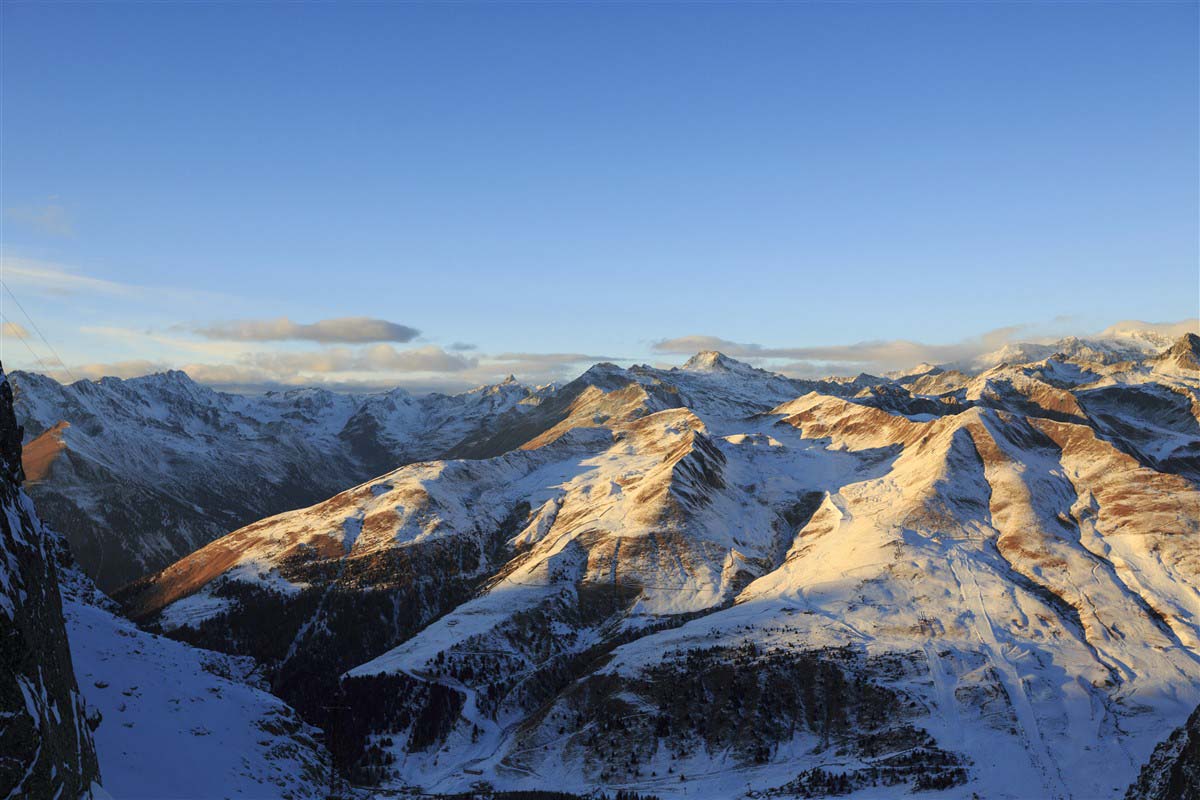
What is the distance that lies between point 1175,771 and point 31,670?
294 ft

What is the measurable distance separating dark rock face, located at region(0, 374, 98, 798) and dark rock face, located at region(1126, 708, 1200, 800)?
82573 millimetres

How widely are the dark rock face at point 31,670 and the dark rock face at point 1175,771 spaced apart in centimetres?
8257

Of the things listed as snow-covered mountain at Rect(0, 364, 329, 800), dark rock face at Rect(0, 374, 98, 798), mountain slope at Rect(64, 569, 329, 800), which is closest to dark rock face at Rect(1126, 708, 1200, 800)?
mountain slope at Rect(64, 569, 329, 800)

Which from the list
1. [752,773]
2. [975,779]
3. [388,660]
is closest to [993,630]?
[975,779]

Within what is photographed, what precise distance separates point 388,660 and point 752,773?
300 ft

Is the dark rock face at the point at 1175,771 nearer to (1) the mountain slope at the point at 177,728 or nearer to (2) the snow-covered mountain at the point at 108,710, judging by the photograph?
(1) the mountain slope at the point at 177,728

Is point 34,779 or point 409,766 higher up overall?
point 34,779

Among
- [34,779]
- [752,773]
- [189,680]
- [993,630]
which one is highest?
[34,779]

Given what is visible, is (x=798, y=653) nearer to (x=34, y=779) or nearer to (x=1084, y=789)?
(x=1084, y=789)

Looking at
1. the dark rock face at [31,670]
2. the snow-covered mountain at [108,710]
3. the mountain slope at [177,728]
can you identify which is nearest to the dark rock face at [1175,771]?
the mountain slope at [177,728]

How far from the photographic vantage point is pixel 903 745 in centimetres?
12256

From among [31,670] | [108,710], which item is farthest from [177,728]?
[31,670]

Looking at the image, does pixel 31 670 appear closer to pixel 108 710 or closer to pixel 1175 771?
pixel 108 710

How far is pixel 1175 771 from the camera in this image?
7350 cm
